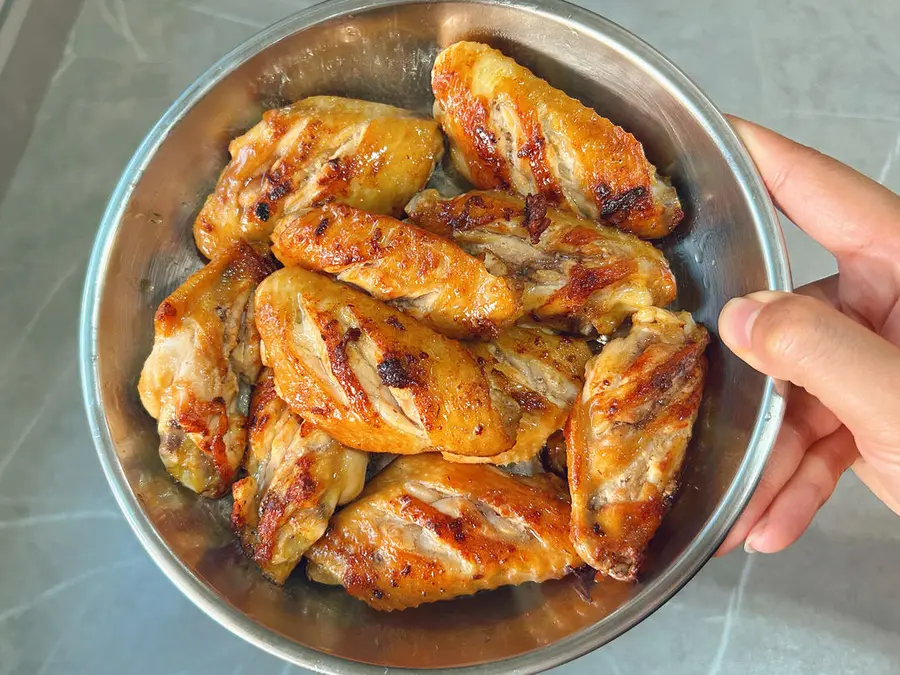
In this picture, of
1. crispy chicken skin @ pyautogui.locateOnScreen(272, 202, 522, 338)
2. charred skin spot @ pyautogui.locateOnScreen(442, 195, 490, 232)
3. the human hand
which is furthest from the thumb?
charred skin spot @ pyautogui.locateOnScreen(442, 195, 490, 232)

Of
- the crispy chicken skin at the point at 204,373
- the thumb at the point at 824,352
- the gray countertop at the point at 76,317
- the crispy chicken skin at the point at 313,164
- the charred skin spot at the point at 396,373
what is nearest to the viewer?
the thumb at the point at 824,352

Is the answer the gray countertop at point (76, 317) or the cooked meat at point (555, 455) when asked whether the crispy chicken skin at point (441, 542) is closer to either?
the cooked meat at point (555, 455)

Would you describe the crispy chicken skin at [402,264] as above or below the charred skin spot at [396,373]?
above

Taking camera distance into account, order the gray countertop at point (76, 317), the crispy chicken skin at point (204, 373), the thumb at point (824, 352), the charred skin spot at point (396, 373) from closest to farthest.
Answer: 1. the thumb at point (824, 352)
2. the charred skin spot at point (396, 373)
3. the crispy chicken skin at point (204, 373)
4. the gray countertop at point (76, 317)

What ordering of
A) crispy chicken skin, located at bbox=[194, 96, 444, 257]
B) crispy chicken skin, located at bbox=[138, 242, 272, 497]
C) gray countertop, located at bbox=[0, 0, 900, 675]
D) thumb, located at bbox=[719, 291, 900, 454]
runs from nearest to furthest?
thumb, located at bbox=[719, 291, 900, 454], crispy chicken skin, located at bbox=[138, 242, 272, 497], crispy chicken skin, located at bbox=[194, 96, 444, 257], gray countertop, located at bbox=[0, 0, 900, 675]

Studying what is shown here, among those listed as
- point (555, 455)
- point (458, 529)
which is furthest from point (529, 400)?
point (458, 529)

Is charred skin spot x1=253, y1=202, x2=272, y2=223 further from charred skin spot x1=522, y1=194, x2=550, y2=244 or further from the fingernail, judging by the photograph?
the fingernail

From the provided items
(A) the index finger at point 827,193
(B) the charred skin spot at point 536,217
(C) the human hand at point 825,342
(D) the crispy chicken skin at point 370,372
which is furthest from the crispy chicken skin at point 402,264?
(A) the index finger at point 827,193
